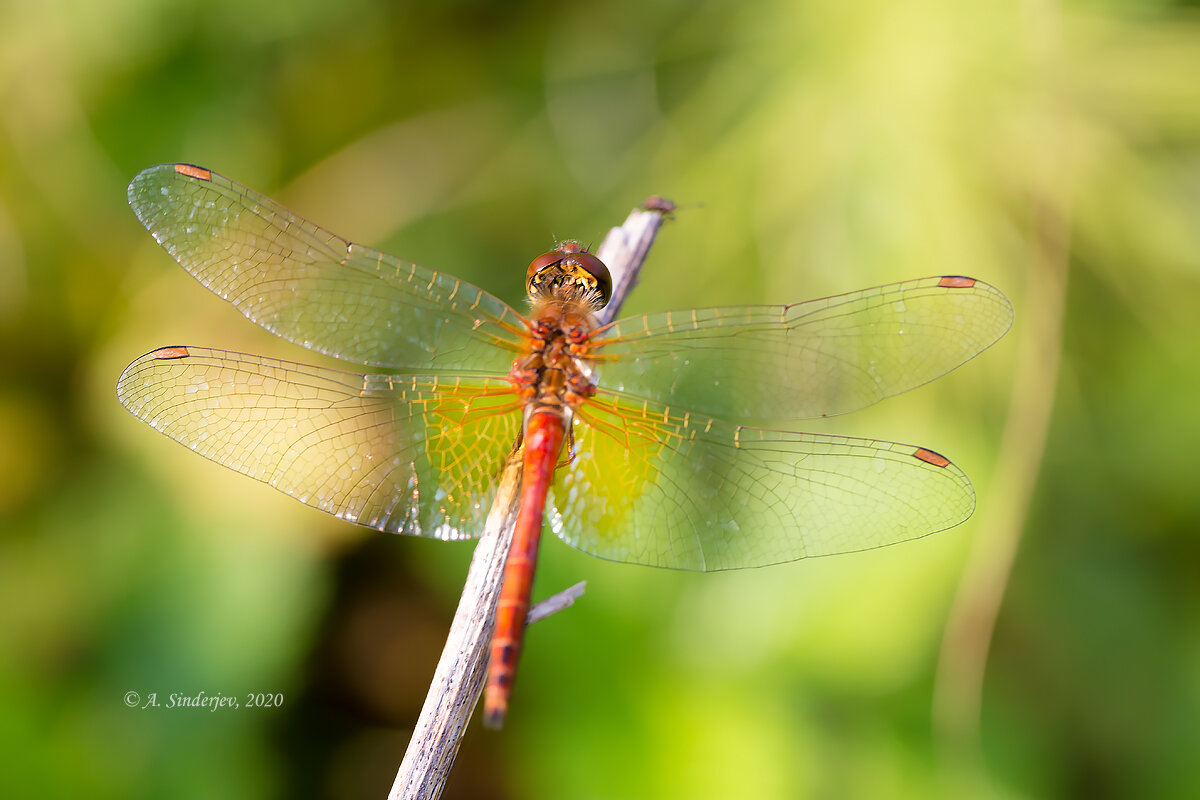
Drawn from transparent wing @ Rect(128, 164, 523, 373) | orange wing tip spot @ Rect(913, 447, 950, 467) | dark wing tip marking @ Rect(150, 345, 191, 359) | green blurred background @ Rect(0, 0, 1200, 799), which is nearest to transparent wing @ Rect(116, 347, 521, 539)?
dark wing tip marking @ Rect(150, 345, 191, 359)

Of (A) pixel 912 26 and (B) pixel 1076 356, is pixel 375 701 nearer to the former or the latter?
(B) pixel 1076 356

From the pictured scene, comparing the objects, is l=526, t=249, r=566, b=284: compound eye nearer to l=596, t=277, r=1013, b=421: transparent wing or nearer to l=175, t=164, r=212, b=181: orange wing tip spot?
l=596, t=277, r=1013, b=421: transparent wing

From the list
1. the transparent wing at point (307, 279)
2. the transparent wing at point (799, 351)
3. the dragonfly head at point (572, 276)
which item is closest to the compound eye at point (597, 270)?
the dragonfly head at point (572, 276)

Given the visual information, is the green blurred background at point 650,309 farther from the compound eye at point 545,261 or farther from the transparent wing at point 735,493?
the compound eye at point 545,261

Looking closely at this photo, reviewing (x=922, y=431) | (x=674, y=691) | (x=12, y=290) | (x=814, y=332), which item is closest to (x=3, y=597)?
(x=12, y=290)

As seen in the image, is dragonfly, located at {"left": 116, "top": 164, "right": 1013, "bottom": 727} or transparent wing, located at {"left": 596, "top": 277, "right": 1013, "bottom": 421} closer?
dragonfly, located at {"left": 116, "top": 164, "right": 1013, "bottom": 727}

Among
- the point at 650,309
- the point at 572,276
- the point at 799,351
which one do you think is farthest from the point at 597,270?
the point at 650,309
